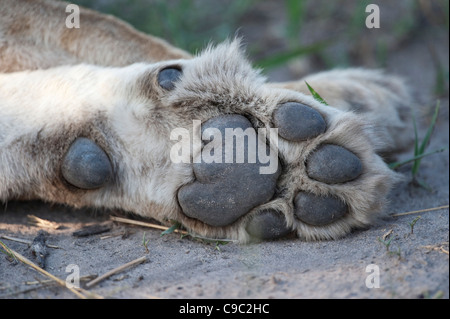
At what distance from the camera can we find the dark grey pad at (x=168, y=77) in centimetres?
170

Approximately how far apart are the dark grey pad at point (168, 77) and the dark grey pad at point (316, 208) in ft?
1.67

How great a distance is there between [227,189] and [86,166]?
0.43 metres

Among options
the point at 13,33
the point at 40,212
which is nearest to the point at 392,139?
the point at 40,212

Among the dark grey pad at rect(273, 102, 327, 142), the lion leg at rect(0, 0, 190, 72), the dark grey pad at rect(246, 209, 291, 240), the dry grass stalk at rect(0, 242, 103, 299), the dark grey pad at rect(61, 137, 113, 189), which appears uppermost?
the lion leg at rect(0, 0, 190, 72)

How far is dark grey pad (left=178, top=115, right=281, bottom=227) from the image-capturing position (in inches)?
59.1

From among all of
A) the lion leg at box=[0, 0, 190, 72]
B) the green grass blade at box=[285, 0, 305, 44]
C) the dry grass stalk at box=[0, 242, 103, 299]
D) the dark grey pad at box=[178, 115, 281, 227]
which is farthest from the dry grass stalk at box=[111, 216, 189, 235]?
the green grass blade at box=[285, 0, 305, 44]

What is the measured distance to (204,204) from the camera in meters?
1.53

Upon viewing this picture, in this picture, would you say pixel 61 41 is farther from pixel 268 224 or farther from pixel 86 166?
pixel 268 224

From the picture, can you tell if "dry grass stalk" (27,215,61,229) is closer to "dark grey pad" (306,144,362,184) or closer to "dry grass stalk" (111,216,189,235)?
"dry grass stalk" (111,216,189,235)

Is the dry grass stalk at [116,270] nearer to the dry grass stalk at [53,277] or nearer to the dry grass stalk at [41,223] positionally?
the dry grass stalk at [53,277]

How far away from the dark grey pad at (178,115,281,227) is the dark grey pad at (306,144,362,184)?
10cm

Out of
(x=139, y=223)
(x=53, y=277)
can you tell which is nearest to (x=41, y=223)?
(x=139, y=223)

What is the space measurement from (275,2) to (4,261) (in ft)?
10.6

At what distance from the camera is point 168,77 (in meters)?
1.71
